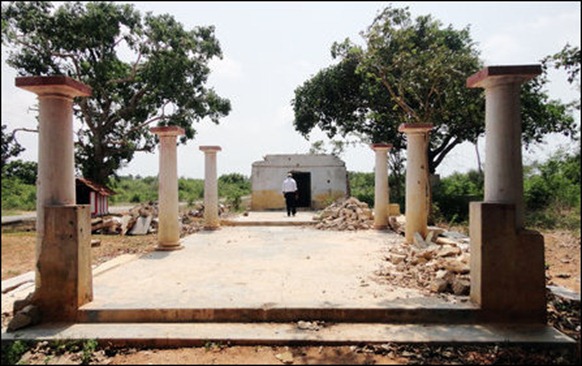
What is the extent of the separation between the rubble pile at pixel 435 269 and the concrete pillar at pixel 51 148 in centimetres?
413

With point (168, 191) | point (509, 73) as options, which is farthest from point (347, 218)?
point (509, 73)

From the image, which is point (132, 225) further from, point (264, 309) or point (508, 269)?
point (508, 269)

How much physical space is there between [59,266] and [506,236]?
4.64 m

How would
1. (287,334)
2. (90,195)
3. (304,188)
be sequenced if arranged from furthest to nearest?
(304,188), (90,195), (287,334)

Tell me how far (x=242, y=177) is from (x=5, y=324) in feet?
99.3

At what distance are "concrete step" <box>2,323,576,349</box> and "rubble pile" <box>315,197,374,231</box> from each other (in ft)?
22.1

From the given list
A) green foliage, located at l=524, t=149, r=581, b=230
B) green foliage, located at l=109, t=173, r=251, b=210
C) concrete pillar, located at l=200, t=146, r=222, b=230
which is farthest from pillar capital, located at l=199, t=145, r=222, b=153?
green foliage, located at l=109, t=173, r=251, b=210

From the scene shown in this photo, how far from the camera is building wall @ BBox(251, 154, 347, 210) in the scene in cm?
1822

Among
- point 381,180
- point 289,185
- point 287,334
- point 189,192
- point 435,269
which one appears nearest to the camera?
point 287,334

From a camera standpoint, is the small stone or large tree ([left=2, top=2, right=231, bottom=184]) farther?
large tree ([left=2, top=2, right=231, bottom=184])

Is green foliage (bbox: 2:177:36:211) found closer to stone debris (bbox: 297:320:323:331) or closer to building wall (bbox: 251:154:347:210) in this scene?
stone debris (bbox: 297:320:323:331)

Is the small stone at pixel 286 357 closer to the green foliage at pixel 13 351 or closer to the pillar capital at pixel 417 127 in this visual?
the green foliage at pixel 13 351

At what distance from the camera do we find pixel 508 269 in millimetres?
3803

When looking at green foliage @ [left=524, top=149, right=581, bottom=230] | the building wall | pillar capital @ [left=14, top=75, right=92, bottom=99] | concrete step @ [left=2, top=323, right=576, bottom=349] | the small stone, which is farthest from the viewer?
the building wall
